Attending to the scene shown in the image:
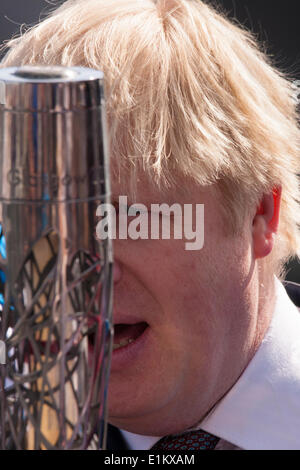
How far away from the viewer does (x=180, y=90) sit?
1.17 metres

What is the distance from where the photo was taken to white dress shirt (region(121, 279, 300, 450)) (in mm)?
1346

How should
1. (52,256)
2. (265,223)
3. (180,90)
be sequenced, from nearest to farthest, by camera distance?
(52,256) < (180,90) < (265,223)

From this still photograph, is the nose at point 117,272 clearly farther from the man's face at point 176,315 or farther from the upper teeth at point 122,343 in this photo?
the upper teeth at point 122,343

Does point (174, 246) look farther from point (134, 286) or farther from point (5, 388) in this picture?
point (5, 388)

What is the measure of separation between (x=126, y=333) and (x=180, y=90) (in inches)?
15.0

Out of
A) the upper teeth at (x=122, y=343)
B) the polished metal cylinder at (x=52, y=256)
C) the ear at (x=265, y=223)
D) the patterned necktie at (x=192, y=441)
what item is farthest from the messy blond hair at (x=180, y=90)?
the polished metal cylinder at (x=52, y=256)

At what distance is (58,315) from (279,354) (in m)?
0.95

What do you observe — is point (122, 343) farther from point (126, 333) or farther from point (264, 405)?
point (264, 405)

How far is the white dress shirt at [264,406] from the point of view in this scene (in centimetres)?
135

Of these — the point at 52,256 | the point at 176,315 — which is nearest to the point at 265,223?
the point at 176,315

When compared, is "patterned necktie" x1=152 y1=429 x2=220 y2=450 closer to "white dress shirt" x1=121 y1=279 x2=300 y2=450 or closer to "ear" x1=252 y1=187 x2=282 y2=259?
"white dress shirt" x1=121 y1=279 x2=300 y2=450

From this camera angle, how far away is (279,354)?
140 centimetres
